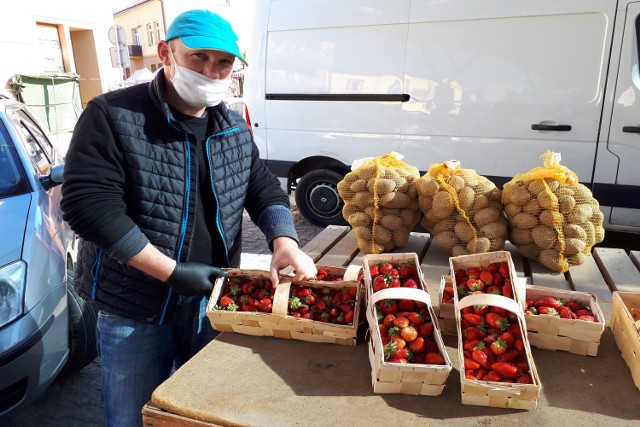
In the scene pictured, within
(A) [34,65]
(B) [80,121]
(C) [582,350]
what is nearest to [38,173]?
(B) [80,121]

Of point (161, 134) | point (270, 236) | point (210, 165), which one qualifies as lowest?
point (270, 236)

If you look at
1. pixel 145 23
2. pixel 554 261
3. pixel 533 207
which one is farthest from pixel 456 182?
pixel 145 23

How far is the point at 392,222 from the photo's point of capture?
2.89 metres

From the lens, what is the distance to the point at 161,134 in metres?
1.60

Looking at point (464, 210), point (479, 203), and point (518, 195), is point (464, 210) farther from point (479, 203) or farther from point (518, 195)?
point (518, 195)

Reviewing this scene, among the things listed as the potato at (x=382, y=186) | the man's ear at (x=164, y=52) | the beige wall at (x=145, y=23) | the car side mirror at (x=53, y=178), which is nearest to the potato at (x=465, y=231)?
the potato at (x=382, y=186)

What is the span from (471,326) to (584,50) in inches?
138

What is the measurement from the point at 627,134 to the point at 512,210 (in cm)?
212

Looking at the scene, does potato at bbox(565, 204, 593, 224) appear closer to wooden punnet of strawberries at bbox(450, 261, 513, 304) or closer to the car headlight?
wooden punnet of strawberries at bbox(450, 261, 513, 304)

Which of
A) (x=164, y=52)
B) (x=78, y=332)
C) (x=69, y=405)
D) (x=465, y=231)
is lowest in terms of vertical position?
(x=69, y=405)

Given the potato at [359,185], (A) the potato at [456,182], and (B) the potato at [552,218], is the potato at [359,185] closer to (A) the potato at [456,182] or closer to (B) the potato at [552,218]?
(A) the potato at [456,182]

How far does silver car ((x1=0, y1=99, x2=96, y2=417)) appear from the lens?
2215 mm

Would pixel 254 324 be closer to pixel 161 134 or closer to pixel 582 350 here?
pixel 161 134

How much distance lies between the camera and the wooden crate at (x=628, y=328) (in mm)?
1448
